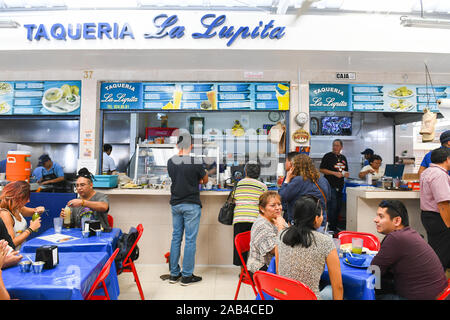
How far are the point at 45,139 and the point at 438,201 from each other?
7.71m

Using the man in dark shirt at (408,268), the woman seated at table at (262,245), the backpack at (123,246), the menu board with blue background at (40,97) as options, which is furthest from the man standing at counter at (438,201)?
the menu board with blue background at (40,97)

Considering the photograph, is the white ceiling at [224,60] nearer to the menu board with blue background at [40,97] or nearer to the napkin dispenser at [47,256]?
the menu board with blue background at [40,97]

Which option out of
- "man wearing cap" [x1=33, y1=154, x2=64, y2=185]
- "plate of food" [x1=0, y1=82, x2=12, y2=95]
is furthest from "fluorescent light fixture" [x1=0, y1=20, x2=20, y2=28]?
Result: "man wearing cap" [x1=33, y1=154, x2=64, y2=185]

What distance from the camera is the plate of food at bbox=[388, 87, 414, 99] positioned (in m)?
4.70

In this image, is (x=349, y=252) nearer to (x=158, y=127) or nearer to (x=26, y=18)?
(x=26, y=18)

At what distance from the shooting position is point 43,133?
23.5 ft

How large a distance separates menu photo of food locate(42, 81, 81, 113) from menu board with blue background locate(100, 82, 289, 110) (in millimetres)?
650

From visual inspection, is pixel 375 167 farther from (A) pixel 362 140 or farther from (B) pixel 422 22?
(B) pixel 422 22

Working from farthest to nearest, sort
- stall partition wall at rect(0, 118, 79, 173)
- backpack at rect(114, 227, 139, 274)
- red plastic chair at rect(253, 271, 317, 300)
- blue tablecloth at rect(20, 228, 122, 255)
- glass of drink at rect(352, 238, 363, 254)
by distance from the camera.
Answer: stall partition wall at rect(0, 118, 79, 173)
backpack at rect(114, 227, 139, 274)
blue tablecloth at rect(20, 228, 122, 255)
glass of drink at rect(352, 238, 363, 254)
red plastic chair at rect(253, 271, 317, 300)

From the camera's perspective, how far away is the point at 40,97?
475 centimetres

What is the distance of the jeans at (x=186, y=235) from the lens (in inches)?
146

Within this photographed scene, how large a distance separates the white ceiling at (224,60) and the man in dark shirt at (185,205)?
130 centimetres

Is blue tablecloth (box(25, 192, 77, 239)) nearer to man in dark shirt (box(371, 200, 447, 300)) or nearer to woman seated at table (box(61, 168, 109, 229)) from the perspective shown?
woman seated at table (box(61, 168, 109, 229))

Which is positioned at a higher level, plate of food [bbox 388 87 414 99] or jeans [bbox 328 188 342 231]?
plate of food [bbox 388 87 414 99]
